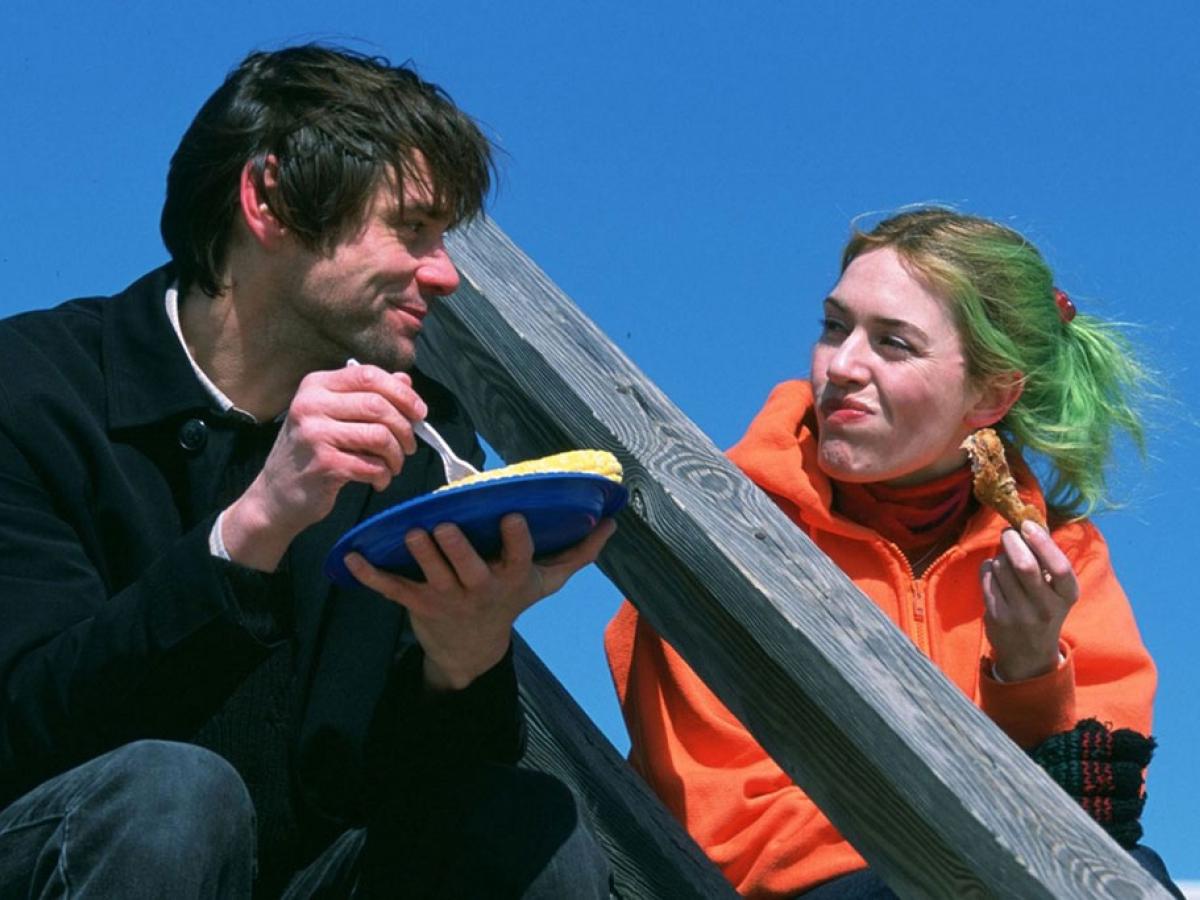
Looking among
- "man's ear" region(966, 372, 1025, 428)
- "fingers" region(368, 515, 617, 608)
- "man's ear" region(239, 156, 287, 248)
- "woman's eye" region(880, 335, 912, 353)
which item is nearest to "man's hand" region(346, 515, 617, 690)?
"fingers" region(368, 515, 617, 608)

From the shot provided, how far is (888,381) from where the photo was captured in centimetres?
356

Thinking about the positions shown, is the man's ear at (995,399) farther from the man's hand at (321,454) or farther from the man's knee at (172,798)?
the man's knee at (172,798)

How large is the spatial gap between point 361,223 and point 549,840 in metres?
1.03

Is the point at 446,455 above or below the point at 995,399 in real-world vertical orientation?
below

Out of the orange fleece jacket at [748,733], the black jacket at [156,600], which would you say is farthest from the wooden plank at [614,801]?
the black jacket at [156,600]

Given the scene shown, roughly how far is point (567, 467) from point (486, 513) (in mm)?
105

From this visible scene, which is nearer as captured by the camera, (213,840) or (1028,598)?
(213,840)

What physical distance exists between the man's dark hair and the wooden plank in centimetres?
70

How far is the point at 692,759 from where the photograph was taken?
10.6ft

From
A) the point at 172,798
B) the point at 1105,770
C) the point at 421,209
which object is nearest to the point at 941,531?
the point at 1105,770

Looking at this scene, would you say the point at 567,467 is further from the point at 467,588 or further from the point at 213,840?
the point at 213,840

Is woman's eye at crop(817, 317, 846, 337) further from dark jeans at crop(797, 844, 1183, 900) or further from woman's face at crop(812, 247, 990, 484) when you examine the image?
dark jeans at crop(797, 844, 1183, 900)

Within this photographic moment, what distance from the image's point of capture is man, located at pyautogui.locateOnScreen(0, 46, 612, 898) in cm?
236

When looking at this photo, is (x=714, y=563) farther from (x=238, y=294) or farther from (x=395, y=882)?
(x=238, y=294)
